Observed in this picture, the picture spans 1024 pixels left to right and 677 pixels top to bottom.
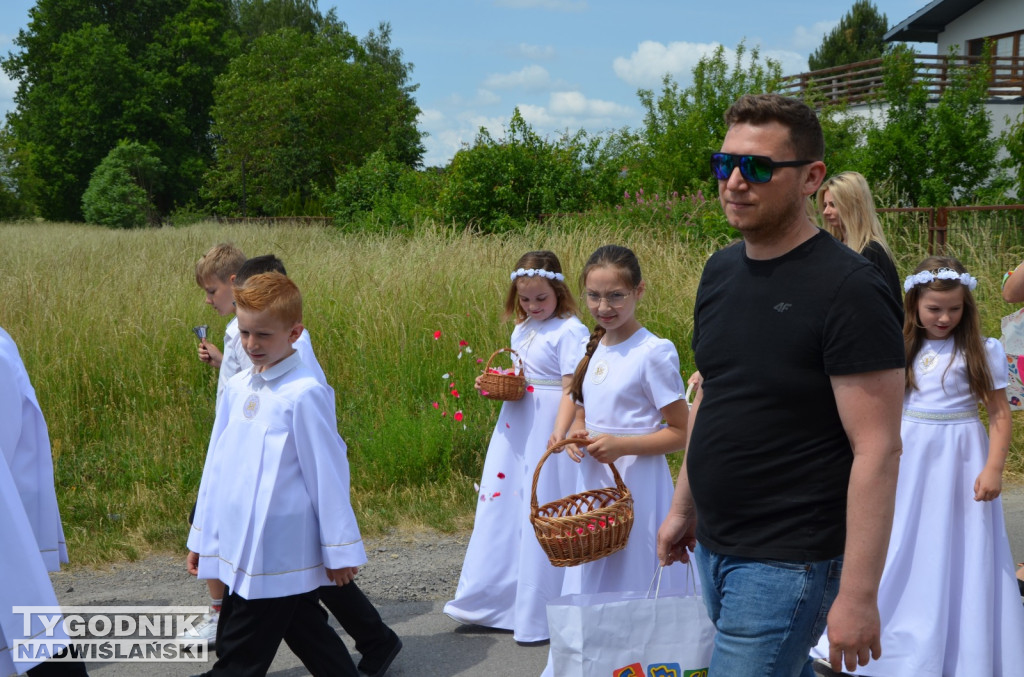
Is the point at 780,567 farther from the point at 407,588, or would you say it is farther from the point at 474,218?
the point at 474,218

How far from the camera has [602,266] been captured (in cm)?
397

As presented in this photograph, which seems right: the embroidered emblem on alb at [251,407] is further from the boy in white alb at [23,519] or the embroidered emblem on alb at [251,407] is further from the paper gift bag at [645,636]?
the paper gift bag at [645,636]

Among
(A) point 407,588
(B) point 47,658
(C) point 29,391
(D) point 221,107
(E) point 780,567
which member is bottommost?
(A) point 407,588

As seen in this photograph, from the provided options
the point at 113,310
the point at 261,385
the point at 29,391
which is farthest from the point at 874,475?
the point at 113,310

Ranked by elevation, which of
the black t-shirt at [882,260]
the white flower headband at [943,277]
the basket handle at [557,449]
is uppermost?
the black t-shirt at [882,260]

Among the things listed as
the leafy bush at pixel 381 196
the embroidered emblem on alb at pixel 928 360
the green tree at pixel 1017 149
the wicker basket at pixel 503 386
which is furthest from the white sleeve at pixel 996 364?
the leafy bush at pixel 381 196

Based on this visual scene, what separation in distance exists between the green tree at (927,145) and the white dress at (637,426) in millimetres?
13723

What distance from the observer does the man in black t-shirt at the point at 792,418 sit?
2043mm

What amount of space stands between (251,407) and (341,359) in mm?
5410

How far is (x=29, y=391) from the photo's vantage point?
11.0 ft

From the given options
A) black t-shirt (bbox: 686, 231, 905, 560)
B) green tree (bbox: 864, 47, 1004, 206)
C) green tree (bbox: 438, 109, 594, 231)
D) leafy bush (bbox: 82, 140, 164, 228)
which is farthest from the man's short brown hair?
leafy bush (bbox: 82, 140, 164, 228)

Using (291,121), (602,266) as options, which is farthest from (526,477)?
(291,121)

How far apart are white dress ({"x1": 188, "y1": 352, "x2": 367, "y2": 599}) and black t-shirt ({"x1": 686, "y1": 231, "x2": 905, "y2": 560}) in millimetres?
1460

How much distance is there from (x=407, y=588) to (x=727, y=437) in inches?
134
